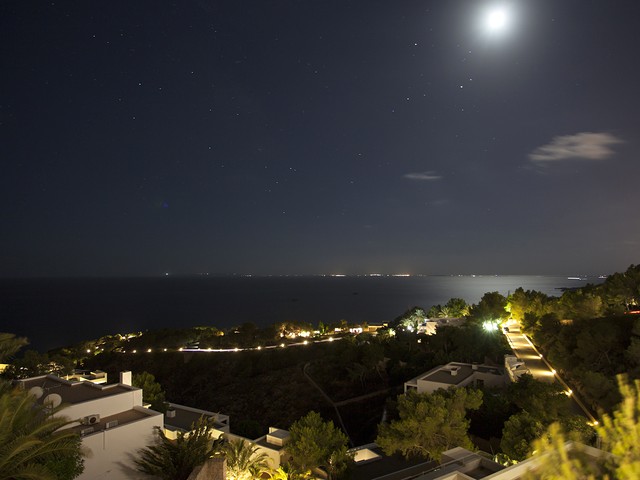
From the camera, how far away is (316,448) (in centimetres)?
1027

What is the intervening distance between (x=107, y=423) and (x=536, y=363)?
19229 millimetres

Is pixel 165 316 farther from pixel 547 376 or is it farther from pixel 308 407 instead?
pixel 547 376

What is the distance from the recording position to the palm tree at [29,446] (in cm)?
486

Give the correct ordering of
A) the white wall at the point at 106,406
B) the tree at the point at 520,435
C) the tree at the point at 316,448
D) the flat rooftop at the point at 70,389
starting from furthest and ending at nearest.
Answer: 1. the tree at the point at 316,448
2. the tree at the point at 520,435
3. the flat rooftop at the point at 70,389
4. the white wall at the point at 106,406

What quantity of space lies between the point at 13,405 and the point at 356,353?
877 inches

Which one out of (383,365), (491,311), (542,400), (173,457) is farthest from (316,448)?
(491,311)

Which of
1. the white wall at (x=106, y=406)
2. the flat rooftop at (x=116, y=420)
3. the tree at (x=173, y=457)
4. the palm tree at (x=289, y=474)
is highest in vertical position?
the white wall at (x=106, y=406)

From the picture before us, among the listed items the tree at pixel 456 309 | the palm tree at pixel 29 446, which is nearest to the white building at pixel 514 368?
the palm tree at pixel 29 446

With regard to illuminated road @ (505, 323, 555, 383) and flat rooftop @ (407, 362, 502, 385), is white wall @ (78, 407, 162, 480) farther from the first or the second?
illuminated road @ (505, 323, 555, 383)

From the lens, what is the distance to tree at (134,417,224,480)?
7.65 m

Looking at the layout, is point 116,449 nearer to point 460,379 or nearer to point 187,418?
point 187,418

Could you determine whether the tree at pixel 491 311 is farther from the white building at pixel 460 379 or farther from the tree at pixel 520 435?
the tree at pixel 520 435

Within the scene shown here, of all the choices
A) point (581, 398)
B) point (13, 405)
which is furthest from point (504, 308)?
point (13, 405)

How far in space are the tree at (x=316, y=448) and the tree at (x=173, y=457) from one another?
2.82 meters
